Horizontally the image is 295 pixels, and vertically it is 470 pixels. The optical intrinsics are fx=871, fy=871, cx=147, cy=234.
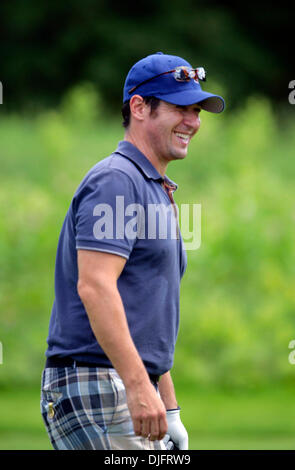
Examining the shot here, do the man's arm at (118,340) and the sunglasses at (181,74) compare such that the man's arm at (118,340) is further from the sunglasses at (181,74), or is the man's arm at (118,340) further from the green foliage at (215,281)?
the green foliage at (215,281)

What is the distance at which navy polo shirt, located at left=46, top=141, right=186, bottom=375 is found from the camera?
8.45 ft

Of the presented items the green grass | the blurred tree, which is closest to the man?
the green grass

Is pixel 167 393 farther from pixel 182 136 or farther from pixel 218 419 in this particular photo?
pixel 218 419

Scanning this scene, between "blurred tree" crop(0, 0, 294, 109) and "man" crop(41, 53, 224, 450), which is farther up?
"blurred tree" crop(0, 0, 294, 109)

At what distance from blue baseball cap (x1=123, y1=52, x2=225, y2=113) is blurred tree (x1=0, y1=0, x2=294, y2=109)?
1541 centimetres

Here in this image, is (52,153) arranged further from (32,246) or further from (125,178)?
(125,178)

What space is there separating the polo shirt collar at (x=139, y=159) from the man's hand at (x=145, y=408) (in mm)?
683

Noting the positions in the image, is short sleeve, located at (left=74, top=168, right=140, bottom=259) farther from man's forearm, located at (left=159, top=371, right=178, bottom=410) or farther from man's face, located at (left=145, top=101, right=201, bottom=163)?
man's forearm, located at (left=159, top=371, right=178, bottom=410)

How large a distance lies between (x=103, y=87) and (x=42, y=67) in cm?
169

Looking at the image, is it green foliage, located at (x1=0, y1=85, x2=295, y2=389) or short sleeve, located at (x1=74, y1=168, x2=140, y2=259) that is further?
green foliage, located at (x1=0, y1=85, x2=295, y2=389)

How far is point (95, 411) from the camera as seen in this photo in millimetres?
2631

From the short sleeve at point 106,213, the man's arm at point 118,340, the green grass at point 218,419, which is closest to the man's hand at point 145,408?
the man's arm at point 118,340

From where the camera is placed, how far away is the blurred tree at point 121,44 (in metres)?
18.6
